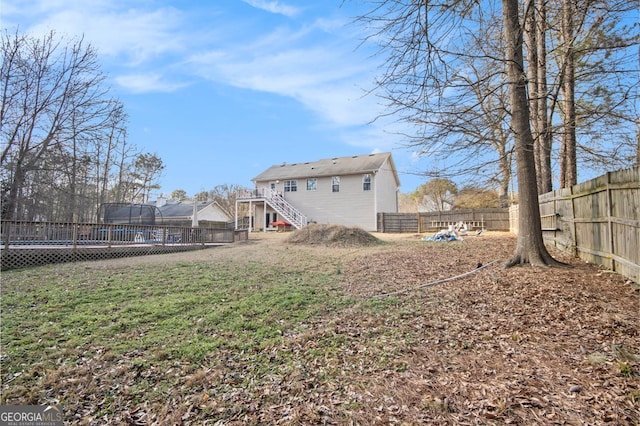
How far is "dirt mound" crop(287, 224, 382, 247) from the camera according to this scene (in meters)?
14.1

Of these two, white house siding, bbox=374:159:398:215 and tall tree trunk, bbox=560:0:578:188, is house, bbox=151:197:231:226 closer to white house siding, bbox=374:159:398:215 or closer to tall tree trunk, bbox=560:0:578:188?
white house siding, bbox=374:159:398:215

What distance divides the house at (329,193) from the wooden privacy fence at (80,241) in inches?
457

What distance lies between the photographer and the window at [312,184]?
25594 millimetres

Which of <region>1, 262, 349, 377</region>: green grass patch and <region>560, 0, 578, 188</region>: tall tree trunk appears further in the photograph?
<region>560, 0, 578, 188</region>: tall tree trunk

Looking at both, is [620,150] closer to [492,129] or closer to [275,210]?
[492,129]

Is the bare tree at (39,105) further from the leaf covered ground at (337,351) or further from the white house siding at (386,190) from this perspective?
the white house siding at (386,190)

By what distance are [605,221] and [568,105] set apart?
128 inches

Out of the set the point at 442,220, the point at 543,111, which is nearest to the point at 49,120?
the point at 543,111

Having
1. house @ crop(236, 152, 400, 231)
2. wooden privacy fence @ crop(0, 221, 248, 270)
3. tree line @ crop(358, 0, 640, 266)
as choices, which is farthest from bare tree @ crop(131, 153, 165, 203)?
tree line @ crop(358, 0, 640, 266)

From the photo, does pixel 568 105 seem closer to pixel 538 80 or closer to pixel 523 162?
pixel 538 80

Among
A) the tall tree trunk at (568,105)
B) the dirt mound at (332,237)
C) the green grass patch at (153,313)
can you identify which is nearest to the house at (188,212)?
the dirt mound at (332,237)

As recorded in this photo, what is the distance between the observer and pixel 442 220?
72.0ft

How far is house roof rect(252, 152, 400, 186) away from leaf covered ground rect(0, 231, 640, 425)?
18.3 meters

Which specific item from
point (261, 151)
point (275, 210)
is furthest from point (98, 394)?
point (261, 151)
